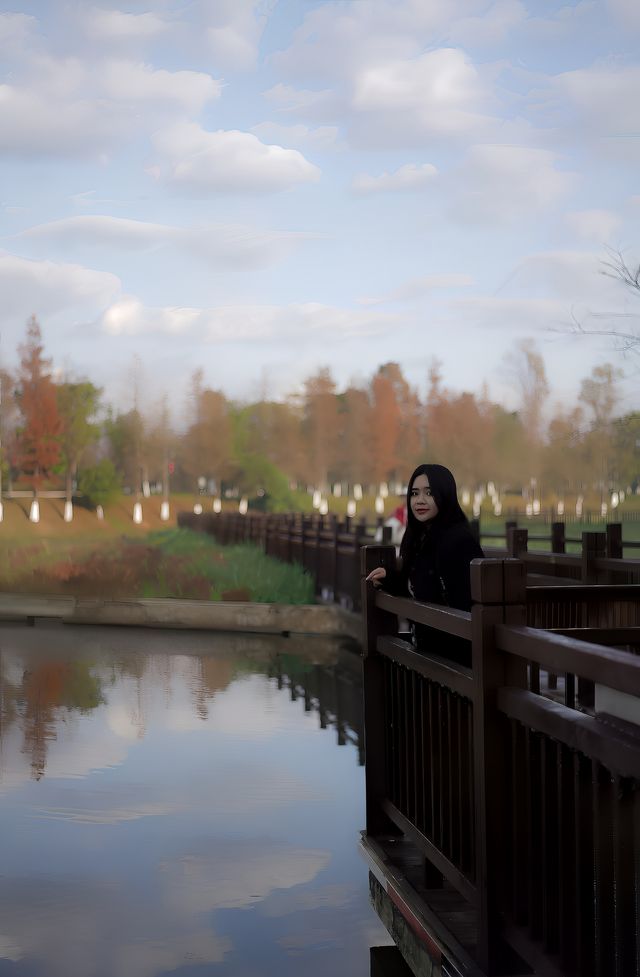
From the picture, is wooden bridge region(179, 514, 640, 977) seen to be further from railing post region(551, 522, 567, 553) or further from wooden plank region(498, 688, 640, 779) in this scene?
railing post region(551, 522, 567, 553)

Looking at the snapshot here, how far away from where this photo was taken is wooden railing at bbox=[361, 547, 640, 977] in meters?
2.87

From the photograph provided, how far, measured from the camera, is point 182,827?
6992mm

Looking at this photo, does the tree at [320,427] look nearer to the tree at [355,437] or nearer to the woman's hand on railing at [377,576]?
Answer: the tree at [355,437]

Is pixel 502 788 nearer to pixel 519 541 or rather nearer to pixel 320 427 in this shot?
pixel 519 541

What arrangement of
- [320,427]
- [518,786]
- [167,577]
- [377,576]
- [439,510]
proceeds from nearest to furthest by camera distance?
[518,786]
[439,510]
[377,576]
[167,577]
[320,427]

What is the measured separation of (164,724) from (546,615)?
4.64m

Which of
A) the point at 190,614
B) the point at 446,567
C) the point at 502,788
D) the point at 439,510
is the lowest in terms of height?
the point at 190,614

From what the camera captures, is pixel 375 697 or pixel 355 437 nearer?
pixel 375 697

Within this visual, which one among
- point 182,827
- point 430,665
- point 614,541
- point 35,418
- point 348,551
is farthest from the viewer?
point 35,418

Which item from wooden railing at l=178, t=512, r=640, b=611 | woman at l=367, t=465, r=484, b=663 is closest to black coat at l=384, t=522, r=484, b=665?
woman at l=367, t=465, r=484, b=663

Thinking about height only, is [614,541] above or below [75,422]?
below

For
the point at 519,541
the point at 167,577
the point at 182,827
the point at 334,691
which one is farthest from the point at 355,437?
the point at 182,827

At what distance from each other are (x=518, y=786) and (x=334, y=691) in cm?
892

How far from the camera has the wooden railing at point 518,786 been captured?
2871mm
